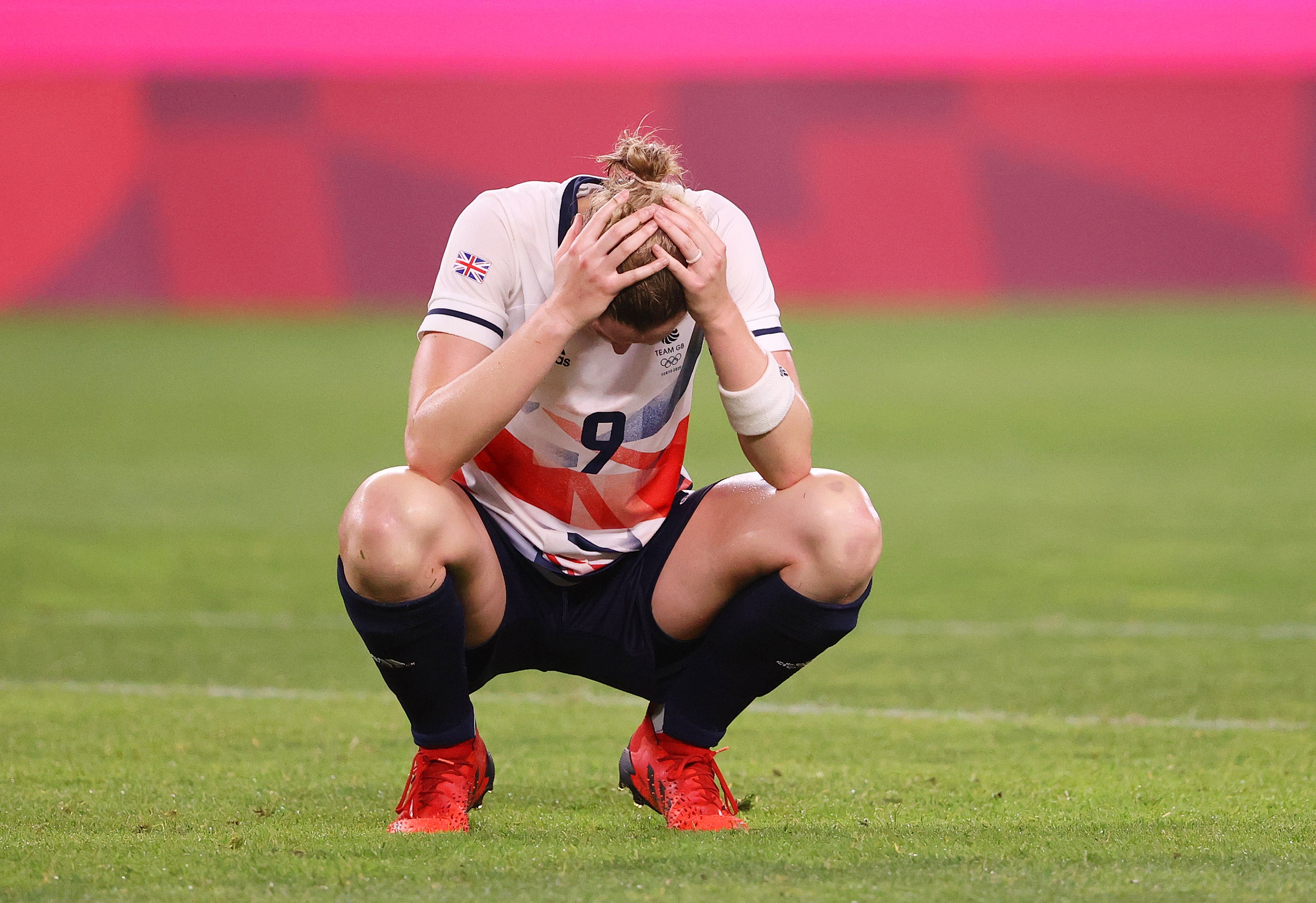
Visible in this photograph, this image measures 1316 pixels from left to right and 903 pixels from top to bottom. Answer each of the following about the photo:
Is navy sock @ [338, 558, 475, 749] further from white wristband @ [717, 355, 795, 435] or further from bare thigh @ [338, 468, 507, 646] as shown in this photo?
white wristband @ [717, 355, 795, 435]

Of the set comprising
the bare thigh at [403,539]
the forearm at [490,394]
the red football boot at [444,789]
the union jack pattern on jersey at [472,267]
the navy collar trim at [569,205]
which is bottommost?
the red football boot at [444,789]

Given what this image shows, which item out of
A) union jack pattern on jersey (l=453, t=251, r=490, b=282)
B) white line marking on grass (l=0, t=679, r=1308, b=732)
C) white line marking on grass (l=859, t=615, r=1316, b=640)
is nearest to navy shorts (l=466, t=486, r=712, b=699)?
union jack pattern on jersey (l=453, t=251, r=490, b=282)

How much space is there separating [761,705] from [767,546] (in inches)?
52.4

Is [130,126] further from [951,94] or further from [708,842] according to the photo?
[708,842]

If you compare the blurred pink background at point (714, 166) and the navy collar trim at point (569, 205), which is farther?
the blurred pink background at point (714, 166)

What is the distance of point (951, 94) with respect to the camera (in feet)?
46.4

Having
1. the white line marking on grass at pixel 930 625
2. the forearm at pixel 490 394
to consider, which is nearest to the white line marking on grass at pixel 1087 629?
the white line marking on grass at pixel 930 625

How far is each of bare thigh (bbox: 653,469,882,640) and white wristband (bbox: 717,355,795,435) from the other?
0.13m

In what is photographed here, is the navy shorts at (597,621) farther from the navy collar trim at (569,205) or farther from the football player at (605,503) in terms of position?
the navy collar trim at (569,205)

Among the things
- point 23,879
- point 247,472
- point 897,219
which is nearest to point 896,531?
point 247,472

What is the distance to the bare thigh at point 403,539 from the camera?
2318 mm

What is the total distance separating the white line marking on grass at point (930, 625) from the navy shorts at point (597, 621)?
193 cm

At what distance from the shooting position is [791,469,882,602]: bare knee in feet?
7.93

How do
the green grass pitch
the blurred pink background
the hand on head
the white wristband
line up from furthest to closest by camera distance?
the blurred pink background
the white wristband
the hand on head
the green grass pitch
